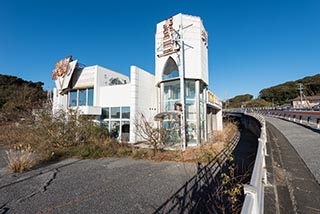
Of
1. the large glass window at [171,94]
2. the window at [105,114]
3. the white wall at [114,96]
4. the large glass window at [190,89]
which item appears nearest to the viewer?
the large glass window at [190,89]

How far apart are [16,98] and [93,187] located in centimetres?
2441

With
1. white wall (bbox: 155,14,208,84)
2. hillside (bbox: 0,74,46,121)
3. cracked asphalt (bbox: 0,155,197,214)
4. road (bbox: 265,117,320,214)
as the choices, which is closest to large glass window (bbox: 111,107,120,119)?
cracked asphalt (bbox: 0,155,197,214)

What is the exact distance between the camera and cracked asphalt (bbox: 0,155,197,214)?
137 inches

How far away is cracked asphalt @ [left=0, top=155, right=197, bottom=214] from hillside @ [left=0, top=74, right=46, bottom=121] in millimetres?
7904

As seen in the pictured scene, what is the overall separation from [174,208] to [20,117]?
14.7 meters

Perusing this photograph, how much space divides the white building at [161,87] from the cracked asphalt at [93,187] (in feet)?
13.1

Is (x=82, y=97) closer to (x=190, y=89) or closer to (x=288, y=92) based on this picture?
(x=190, y=89)

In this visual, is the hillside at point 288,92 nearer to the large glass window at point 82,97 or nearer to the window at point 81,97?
the window at point 81,97

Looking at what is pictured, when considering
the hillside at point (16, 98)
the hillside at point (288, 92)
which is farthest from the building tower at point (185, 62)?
the hillside at point (288, 92)

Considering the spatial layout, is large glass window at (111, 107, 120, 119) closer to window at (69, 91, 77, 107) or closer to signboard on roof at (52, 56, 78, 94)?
window at (69, 91, 77, 107)

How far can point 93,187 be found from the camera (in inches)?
175

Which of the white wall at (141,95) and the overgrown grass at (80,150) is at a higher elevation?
the white wall at (141,95)

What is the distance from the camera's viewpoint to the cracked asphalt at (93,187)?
11.5ft

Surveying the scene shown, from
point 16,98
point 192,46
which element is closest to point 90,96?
point 192,46
